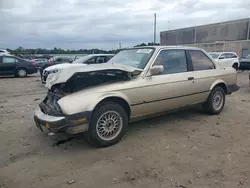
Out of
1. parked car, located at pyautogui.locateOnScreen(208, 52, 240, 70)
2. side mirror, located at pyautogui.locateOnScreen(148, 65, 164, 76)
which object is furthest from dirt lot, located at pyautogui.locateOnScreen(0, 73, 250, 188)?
parked car, located at pyautogui.locateOnScreen(208, 52, 240, 70)

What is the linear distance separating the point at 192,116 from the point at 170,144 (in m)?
1.80

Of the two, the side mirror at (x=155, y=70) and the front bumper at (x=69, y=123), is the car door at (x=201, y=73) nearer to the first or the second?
the side mirror at (x=155, y=70)

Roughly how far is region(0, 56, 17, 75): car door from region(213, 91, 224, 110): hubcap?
42.2 feet

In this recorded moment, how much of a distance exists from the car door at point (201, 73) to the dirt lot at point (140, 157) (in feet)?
2.13

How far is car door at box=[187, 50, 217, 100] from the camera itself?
4773mm

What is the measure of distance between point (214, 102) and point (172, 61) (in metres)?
1.67

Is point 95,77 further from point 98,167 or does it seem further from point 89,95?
point 98,167

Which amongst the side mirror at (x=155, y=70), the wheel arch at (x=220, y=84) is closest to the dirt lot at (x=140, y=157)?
the wheel arch at (x=220, y=84)

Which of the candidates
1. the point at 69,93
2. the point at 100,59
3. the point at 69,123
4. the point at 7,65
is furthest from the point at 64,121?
the point at 7,65

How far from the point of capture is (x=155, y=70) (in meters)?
3.88

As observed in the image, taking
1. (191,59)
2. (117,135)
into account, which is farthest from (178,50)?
(117,135)

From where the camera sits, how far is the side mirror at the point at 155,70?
386 cm

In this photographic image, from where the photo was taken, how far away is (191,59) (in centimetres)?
483

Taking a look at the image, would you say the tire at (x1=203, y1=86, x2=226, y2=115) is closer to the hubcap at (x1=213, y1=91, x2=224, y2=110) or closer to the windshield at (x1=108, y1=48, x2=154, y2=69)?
the hubcap at (x1=213, y1=91, x2=224, y2=110)
